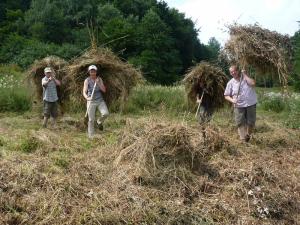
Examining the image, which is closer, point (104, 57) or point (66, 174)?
point (66, 174)

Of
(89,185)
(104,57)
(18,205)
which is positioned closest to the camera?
(18,205)

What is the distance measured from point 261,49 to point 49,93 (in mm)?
4556

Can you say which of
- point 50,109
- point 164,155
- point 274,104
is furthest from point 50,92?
point 274,104

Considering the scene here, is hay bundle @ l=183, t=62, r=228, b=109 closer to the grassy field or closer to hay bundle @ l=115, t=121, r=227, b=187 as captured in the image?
the grassy field

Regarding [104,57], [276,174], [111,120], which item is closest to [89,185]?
[276,174]

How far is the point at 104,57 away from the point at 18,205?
18.0 ft

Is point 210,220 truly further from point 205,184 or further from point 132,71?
point 132,71

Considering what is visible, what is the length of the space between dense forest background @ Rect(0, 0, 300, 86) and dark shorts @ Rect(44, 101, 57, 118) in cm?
2101

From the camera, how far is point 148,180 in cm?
595

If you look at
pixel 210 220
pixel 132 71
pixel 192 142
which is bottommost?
pixel 210 220

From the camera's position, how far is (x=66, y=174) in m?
5.97

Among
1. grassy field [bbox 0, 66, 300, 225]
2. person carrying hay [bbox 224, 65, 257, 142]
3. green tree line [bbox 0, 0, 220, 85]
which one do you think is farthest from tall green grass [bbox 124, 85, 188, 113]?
green tree line [bbox 0, 0, 220, 85]

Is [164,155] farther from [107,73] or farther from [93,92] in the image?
[107,73]

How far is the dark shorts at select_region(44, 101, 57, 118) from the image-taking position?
422 inches
